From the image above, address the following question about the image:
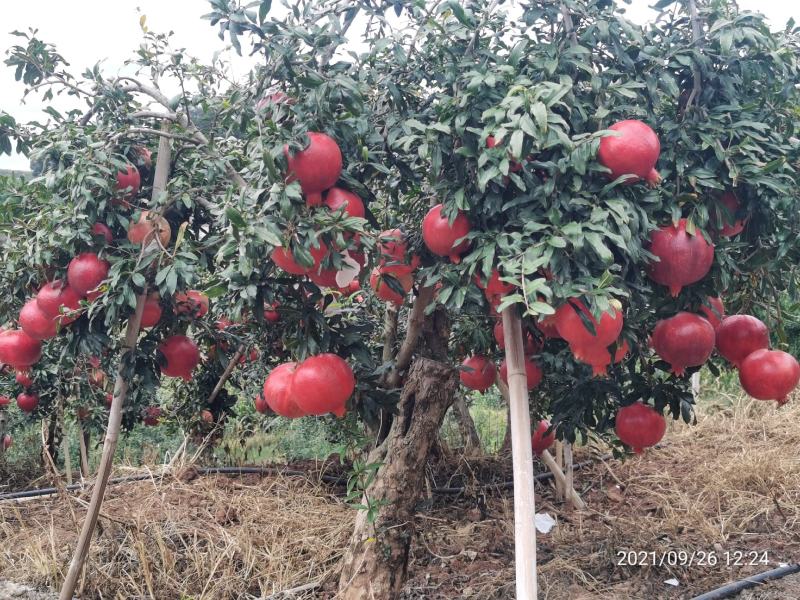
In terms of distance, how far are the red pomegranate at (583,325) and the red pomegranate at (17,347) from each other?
1804 mm

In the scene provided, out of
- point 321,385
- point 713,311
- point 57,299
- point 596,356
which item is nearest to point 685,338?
point 713,311

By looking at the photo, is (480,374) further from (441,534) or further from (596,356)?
(596,356)

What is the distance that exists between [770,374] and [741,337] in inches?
7.2

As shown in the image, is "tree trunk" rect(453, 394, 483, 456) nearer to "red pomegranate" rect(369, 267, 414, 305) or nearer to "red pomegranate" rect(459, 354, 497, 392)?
"red pomegranate" rect(459, 354, 497, 392)

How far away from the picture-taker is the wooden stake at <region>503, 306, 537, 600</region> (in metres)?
1.76

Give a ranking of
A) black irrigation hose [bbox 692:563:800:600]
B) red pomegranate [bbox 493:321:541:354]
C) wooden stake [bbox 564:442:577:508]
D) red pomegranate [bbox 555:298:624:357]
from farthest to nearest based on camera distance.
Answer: wooden stake [bbox 564:442:577:508]
black irrigation hose [bbox 692:563:800:600]
red pomegranate [bbox 493:321:541:354]
red pomegranate [bbox 555:298:624:357]

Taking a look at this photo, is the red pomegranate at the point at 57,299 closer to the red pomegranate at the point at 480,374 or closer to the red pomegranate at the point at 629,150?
the red pomegranate at the point at 480,374

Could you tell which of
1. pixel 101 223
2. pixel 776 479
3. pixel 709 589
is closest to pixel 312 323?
pixel 101 223

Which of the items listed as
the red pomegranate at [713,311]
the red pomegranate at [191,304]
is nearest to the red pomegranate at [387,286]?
the red pomegranate at [191,304]

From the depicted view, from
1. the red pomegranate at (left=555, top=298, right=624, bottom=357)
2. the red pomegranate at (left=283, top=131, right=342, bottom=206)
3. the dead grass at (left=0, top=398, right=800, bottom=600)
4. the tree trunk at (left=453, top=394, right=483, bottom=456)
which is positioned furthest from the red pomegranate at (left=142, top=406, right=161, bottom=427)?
the red pomegranate at (left=555, top=298, right=624, bottom=357)

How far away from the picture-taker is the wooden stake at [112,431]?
2.34 m

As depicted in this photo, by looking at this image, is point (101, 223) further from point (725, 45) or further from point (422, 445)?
point (725, 45)

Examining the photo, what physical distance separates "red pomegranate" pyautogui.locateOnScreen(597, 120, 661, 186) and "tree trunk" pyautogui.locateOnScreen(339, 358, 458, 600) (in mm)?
1091

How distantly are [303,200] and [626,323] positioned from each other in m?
0.98
